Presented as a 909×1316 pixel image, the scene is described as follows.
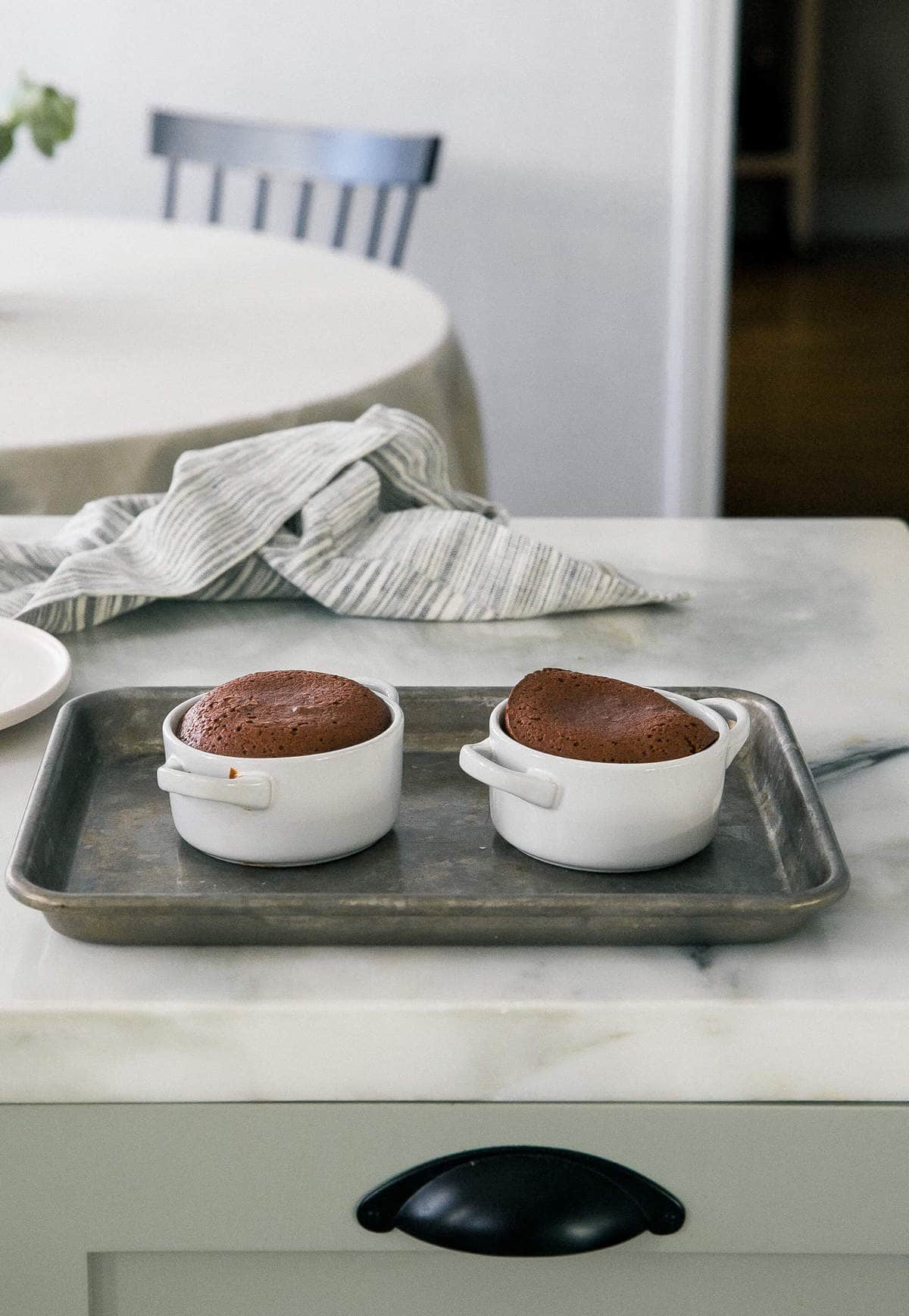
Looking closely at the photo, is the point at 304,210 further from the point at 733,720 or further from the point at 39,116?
the point at 733,720

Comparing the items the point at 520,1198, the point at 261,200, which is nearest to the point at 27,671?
the point at 520,1198

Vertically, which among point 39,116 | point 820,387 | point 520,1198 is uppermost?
point 39,116

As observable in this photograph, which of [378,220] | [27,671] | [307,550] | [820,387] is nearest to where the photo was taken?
[27,671]

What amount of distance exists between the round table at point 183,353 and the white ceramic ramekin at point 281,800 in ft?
2.75

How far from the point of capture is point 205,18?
9.91ft

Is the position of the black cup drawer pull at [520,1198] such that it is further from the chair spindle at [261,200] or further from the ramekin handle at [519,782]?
the chair spindle at [261,200]

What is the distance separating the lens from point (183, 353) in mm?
1637

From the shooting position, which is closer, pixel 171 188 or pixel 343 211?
pixel 343 211

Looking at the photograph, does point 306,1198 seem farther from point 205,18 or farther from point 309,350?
point 205,18

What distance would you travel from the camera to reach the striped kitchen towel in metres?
0.90

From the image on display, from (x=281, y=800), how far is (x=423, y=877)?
6cm

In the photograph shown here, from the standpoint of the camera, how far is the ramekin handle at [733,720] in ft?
1.89

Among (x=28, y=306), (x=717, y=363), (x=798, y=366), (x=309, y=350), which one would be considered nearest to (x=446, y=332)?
(x=309, y=350)

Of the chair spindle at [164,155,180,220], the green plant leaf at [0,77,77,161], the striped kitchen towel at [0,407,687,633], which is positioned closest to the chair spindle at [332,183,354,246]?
the chair spindle at [164,155,180,220]
